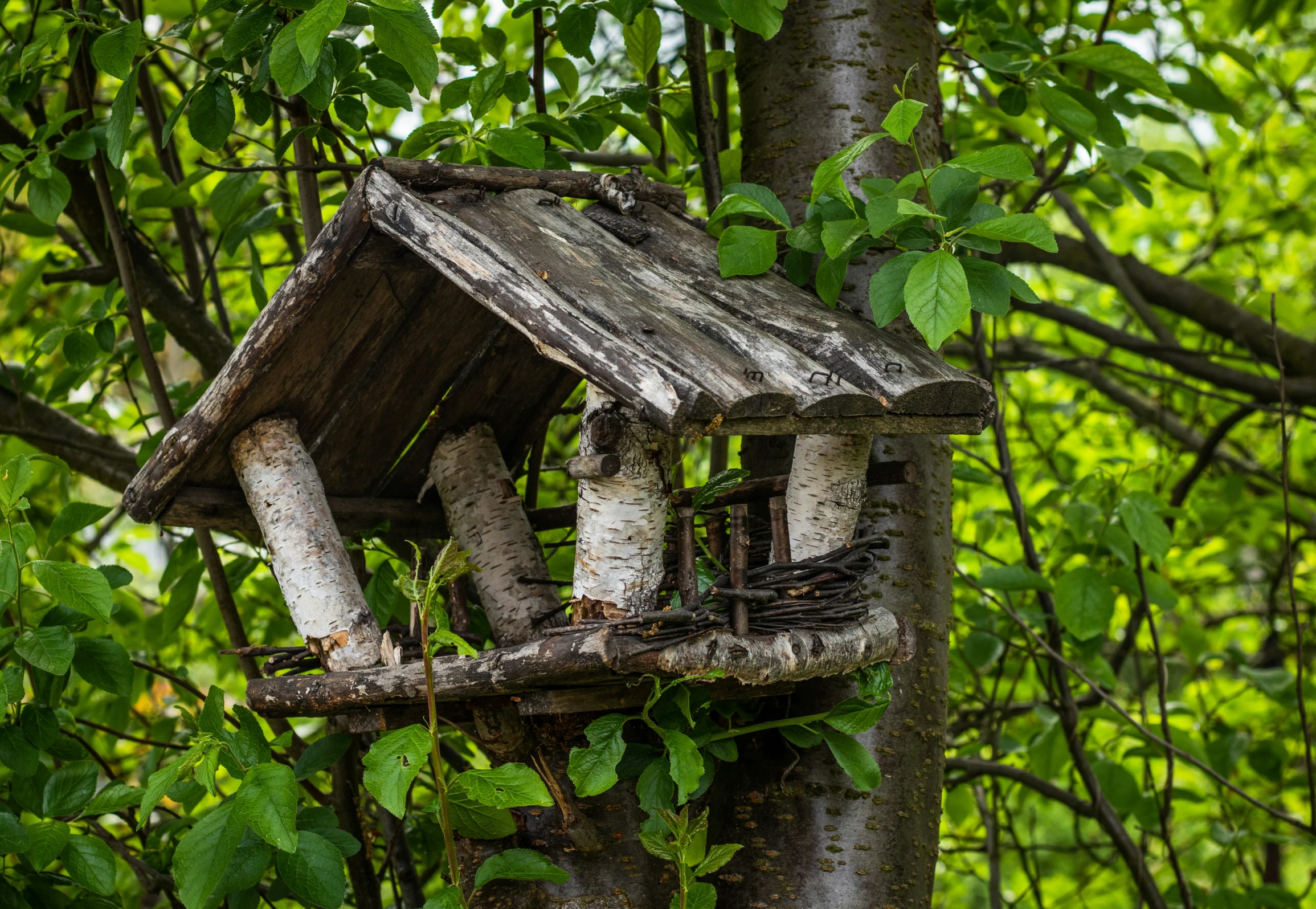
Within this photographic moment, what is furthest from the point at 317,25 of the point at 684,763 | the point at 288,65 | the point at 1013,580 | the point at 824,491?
the point at 1013,580

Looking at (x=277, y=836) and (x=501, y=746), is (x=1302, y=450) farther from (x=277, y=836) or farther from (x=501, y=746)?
(x=277, y=836)

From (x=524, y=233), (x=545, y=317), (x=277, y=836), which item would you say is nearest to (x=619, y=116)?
(x=524, y=233)

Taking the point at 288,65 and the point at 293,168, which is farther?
the point at 293,168

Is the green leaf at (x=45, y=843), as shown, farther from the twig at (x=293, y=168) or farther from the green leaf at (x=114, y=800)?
the twig at (x=293, y=168)

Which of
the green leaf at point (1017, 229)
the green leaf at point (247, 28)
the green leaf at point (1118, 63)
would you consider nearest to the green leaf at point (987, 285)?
the green leaf at point (1017, 229)

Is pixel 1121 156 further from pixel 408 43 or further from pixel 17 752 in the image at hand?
pixel 17 752

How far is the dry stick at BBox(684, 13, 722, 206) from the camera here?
1.95 m

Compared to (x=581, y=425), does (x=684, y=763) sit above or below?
below

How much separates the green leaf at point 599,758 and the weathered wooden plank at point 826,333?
0.51 meters

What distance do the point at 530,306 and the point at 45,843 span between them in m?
1.06

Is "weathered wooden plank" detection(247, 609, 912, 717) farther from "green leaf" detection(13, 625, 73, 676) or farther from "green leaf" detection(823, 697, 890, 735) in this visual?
"green leaf" detection(13, 625, 73, 676)

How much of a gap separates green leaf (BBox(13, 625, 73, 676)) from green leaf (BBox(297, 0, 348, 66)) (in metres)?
0.90

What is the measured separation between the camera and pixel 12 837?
58.9 inches

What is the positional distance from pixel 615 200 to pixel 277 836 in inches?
38.2
